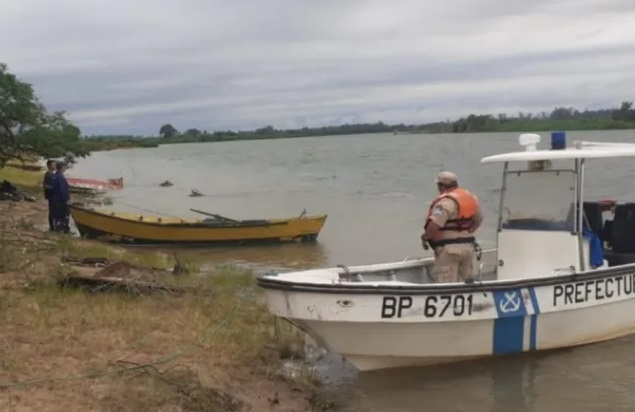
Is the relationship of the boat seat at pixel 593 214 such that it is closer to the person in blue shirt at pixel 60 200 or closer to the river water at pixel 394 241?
the river water at pixel 394 241

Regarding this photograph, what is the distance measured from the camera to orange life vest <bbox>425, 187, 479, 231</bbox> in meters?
8.76

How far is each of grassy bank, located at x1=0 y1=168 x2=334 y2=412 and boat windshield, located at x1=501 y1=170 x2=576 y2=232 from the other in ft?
9.58

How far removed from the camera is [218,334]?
849 cm

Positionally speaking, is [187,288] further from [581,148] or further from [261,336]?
[581,148]

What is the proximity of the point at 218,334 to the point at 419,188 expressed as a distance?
1344 inches

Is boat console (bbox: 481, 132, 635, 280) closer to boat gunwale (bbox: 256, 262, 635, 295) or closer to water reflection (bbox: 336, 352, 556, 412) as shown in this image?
boat gunwale (bbox: 256, 262, 635, 295)

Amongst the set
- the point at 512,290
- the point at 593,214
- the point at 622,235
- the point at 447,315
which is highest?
the point at 593,214

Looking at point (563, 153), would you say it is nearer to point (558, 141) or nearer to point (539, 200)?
point (558, 141)

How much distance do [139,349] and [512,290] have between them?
12.3 ft

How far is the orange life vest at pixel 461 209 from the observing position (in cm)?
876

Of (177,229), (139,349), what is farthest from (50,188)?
(139,349)

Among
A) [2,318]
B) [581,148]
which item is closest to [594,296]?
[581,148]

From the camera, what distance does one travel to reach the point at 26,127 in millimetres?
28172

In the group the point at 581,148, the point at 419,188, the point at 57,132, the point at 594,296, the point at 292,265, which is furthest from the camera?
the point at 419,188
